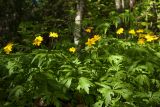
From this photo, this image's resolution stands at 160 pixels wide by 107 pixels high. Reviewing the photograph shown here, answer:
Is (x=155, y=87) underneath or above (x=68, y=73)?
underneath

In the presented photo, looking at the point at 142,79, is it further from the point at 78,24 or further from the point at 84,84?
the point at 78,24

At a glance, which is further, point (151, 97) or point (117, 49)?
point (117, 49)

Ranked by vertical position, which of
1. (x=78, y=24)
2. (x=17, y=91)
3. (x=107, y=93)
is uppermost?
(x=78, y=24)

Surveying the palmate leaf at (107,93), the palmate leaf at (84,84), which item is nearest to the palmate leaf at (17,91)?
the palmate leaf at (84,84)

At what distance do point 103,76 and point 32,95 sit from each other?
980 mm

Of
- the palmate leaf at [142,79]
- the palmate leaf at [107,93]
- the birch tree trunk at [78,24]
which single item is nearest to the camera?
the palmate leaf at [107,93]

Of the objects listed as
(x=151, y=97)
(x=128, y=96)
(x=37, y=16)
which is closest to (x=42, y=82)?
(x=128, y=96)

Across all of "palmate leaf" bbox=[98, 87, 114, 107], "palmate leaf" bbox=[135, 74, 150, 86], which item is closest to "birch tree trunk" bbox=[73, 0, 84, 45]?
"palmate leaf" bbox=[135, 74, 150, 86]

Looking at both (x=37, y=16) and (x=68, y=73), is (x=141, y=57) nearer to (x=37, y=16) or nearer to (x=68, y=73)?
(x=68, y=73)

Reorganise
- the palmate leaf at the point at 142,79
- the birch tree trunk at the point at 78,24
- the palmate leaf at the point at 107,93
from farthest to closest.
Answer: the birch tree trunk at the point at 78,24 → the palmate leaf at the point at 142,79 → the palmate leaf at the point at 107,93

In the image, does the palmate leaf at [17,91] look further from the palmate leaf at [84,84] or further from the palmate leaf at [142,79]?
the palmate leaf at [142,79]

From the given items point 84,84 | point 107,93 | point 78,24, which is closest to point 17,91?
point 84,84

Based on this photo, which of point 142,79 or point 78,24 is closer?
point 142,79

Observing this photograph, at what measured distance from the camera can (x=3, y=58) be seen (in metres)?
5.00
